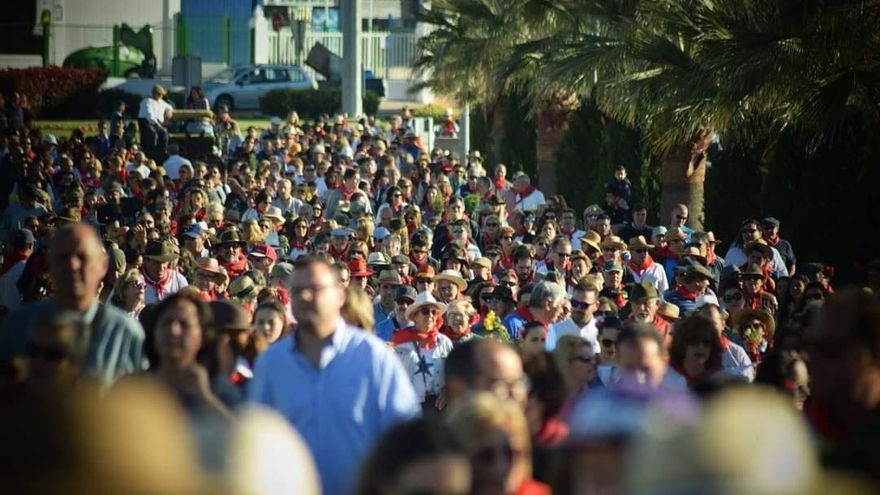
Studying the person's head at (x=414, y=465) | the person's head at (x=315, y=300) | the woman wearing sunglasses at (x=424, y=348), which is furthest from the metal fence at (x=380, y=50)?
the person's head at (x=414, y=465)

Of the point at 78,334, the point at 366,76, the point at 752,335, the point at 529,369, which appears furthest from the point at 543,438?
the point at 366,76

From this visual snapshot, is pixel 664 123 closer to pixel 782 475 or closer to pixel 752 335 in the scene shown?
pixel 752 335

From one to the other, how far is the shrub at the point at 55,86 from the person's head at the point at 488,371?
41465mm

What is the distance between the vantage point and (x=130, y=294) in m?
13.1

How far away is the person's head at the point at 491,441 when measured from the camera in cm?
473

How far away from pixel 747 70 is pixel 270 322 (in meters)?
10.2

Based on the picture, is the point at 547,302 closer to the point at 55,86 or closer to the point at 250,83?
the point at 55,86

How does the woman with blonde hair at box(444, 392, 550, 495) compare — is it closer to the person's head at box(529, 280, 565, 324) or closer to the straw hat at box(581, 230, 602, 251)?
the person's head at box(529, 280, 565, 324)

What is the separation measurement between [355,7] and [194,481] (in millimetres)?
39298

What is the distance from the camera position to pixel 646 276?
56.5 feet

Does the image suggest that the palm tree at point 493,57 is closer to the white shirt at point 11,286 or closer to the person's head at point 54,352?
the white shirt at point 11,286

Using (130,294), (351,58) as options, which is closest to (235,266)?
(130,294)

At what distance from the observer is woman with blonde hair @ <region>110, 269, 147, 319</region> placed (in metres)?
12.9

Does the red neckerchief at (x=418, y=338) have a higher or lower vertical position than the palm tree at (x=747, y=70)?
lower
